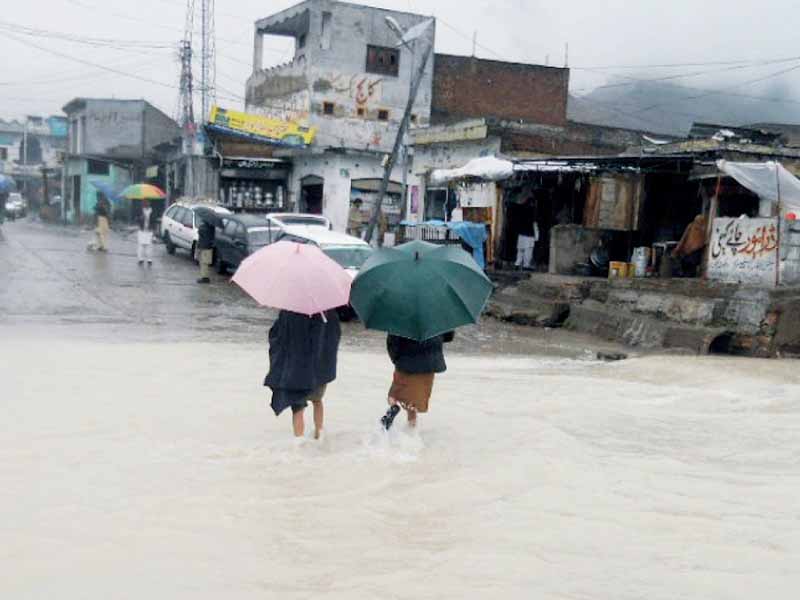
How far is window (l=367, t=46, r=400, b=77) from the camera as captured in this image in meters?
40.0

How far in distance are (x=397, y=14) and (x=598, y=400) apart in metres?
34.0

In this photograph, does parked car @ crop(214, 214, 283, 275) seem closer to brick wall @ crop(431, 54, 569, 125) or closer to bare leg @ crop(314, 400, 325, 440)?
bare leg @ crop(314, 400, 325, 440)

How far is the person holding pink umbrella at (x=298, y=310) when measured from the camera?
653cm

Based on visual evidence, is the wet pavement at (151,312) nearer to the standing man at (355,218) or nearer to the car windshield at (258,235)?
the car windshield at (258,235)

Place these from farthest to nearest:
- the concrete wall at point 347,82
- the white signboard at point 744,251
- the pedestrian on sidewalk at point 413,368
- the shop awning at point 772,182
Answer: the concrete wall at point 347,82 → the white signboard at point 744,251 → the shop awning at point 772,182 → the pedestrian on sidewalk at point 413,368

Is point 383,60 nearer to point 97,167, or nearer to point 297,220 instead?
point 297,220

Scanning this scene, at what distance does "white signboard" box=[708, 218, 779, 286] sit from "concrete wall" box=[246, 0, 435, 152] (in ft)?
74.1

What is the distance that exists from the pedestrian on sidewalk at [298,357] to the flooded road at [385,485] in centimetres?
55

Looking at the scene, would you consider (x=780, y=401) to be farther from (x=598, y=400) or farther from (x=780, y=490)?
(x=780, y=490)

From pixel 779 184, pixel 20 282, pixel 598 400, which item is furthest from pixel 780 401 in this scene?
pixel 20 282

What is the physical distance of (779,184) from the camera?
15.3 meters

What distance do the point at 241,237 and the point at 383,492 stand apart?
15.7m

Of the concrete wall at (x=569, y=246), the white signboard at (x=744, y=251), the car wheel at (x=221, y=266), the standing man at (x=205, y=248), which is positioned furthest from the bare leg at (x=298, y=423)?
the car wheel at (x=221, y=266)

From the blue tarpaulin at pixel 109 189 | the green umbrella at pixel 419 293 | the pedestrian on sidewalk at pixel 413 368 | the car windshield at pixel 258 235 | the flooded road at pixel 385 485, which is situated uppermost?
the blue tarpaulin at pixel 109 189
